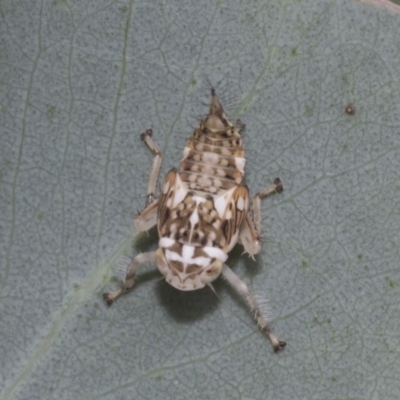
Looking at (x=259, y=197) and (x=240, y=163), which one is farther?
(x=259, y=197)

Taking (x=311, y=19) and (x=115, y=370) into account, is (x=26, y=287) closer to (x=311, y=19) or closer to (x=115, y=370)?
(x=115, y=370)

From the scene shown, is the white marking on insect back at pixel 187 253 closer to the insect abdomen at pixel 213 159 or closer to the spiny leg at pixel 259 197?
the insect abdomen at pixel 213 159

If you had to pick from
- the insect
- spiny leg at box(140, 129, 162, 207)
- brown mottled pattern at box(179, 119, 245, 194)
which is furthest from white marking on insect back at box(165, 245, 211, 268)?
spiny leg at box(140, 129, 162, 207)

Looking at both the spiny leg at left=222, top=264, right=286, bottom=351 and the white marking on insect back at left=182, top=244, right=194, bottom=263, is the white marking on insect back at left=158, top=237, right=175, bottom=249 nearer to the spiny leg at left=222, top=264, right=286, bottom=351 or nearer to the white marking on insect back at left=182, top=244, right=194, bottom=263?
the white marking on insect back at left=182, top=244, right=194, bottom=263

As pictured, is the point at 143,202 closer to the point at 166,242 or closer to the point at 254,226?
the point at 166,242

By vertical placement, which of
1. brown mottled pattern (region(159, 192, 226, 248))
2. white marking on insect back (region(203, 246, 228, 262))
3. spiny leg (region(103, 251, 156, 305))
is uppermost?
brown mottled pattern (region(159, 192, 226, 248))

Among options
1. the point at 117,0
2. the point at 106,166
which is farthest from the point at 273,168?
the point at 117,0

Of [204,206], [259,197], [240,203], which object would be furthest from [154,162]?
[259,197]
